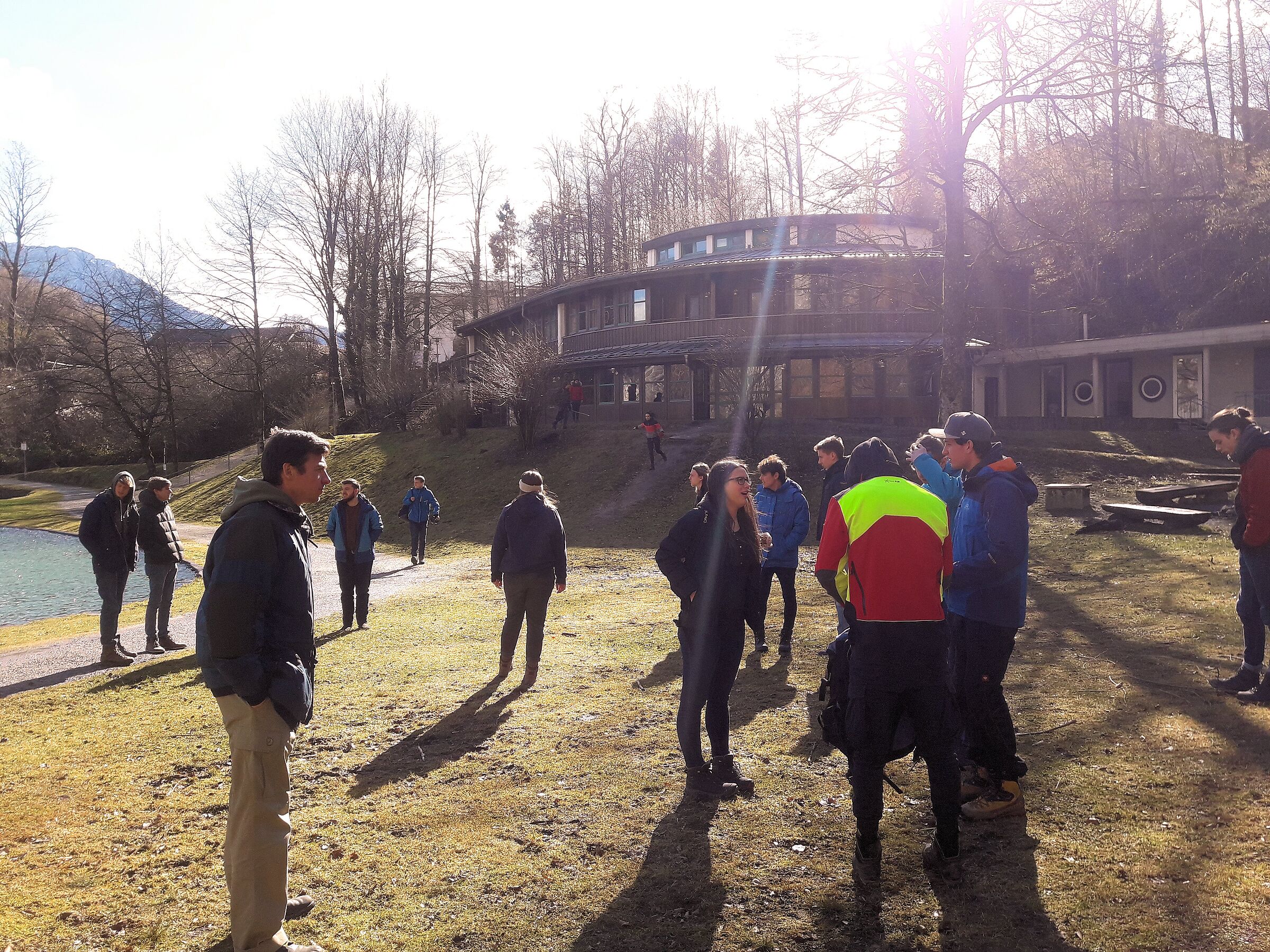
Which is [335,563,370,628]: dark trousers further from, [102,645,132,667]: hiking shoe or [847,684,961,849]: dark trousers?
[847,684,961,849]: dark trousers

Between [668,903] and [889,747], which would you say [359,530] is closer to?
[668,903]

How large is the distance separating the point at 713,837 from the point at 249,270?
159ft

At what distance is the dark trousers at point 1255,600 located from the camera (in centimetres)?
604

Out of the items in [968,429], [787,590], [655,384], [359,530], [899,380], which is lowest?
[787,590]

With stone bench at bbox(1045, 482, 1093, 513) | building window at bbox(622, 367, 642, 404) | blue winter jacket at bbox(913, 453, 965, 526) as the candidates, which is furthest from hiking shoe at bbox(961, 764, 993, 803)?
building window at bbox(622, 367, 642, 404)

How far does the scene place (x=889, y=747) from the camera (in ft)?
12.8

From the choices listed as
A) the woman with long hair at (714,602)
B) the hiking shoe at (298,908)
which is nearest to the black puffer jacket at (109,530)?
the hiking shoe at (298,908)

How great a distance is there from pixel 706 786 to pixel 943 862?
148 centimetres

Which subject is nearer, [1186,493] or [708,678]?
[708,678]

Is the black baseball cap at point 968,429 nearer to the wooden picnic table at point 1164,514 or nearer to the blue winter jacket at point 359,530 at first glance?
the blue winter jacket at point 359,530

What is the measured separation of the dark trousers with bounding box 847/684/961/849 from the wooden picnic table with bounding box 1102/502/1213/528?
1283cm

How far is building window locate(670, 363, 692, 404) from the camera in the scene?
34312 mm

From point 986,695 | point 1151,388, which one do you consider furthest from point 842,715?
point 1151,388

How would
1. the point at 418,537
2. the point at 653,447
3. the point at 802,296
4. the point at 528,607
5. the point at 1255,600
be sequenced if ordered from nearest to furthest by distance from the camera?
the point at 1255,600, the point at 528,607, the point at 418,537, the point at 653,447, the point at 802,296
